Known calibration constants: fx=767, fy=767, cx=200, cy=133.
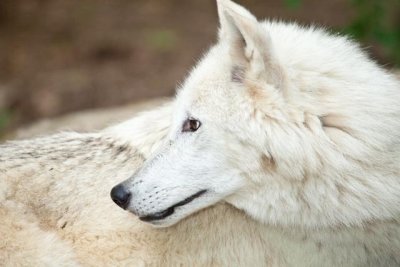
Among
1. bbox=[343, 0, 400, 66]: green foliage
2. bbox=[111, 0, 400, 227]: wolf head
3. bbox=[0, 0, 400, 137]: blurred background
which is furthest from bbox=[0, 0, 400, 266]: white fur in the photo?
bbox=[0, 0, 400, 137]: blurred background

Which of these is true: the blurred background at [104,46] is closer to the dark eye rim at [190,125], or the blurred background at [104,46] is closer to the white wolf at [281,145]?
the white wolf at [281,145]

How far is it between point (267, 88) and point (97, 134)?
1345 millimetres

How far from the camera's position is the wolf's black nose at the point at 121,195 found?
400 centimetres

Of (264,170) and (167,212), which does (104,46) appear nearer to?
(167,212)

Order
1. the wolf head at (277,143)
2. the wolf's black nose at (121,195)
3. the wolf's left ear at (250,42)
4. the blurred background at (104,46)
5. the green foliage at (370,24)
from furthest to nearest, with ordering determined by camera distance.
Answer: the blurred background at (104,46) < the green foliage at (370,24) < the wolf's black nose at (121,195) < the wolf head at (277,143) < the wolf's left ear at (250,42)

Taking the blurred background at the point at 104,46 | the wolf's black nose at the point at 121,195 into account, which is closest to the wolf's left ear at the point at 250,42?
the wolf's black nose at the point at 121,195

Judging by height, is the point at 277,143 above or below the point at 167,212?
above

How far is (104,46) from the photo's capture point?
10.4 meters

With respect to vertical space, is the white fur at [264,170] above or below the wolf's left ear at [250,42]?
below

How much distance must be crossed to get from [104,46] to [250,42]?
6.90 m

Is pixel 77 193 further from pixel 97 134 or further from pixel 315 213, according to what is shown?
pixel 315 213

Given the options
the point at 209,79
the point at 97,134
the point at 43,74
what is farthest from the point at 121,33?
the point at 209,79

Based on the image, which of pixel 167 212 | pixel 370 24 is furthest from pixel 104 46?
pixel 167 212

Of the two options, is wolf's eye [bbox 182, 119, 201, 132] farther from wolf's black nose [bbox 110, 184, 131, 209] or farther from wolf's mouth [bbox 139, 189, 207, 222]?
wolf's black nose [bbox 110, 184, 131, 209]
